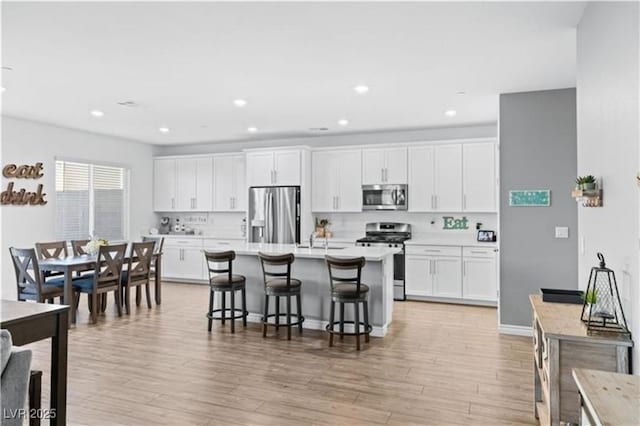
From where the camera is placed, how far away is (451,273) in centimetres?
624

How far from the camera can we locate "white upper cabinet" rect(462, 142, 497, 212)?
6324 millimetres

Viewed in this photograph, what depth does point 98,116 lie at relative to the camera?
6.05 metres

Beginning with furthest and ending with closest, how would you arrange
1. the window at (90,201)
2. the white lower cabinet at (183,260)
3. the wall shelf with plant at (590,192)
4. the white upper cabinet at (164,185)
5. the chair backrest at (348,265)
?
the white upper cabinet at (164,185) → the white lower cabinet at (183,260) → the window at (90,201) → the chair backrest at (348,265) → the wall shelf with plant at (590,192)

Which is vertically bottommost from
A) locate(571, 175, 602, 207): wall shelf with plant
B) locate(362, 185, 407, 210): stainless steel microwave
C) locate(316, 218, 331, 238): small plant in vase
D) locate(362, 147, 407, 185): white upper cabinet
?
locate(316, 218, 331, 238): small plant in vase

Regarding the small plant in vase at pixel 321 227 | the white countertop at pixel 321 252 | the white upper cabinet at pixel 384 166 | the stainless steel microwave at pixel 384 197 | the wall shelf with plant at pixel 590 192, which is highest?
the white upper cabinet at pixel 384 166

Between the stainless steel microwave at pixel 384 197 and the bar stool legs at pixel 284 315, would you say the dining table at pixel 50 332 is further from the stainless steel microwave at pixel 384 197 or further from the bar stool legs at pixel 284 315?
the stainless steel microwave at pixel 384 197

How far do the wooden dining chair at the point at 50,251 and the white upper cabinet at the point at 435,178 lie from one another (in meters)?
5.31

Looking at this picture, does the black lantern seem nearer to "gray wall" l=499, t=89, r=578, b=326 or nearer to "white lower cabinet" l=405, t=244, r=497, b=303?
"gray wall" l=499, t=89, r=578, b=326

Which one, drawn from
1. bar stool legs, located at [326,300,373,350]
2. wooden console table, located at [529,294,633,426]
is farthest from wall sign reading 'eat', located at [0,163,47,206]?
wooden console table, located at [529,294,633,426]

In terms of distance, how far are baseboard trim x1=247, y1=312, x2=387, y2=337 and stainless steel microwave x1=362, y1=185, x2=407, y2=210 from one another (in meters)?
2.66

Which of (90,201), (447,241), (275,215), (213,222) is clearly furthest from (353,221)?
(90,201)

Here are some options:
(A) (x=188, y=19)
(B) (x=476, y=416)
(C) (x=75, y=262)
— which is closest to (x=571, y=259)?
(B) (x=476, y=416)

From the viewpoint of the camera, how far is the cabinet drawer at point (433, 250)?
20.4 ft

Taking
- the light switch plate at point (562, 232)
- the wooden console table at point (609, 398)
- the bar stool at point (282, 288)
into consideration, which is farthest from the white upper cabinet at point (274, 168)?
the wooden console table at point (609, 398)
